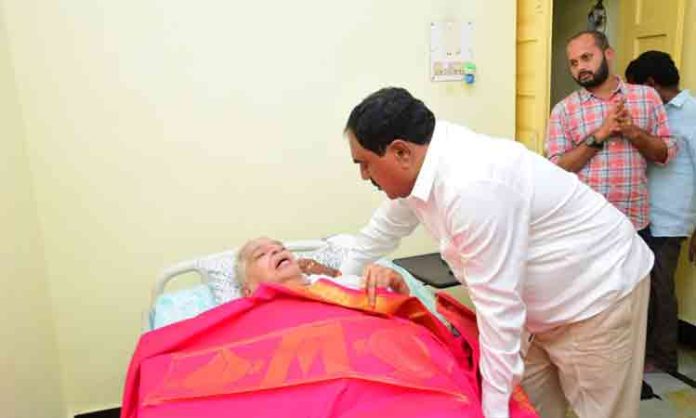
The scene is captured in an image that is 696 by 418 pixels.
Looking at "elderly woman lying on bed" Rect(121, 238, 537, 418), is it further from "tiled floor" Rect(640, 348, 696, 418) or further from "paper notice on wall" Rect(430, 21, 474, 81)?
"tiled floor" Rect(640, 348, 696, 418)

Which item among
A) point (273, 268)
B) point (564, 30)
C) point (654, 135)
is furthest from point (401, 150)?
point (564, 30)

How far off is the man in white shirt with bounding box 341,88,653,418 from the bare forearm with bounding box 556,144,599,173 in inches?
Result: 40.4

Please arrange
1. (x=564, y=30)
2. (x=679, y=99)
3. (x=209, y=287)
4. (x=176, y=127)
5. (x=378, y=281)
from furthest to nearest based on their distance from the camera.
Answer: (x=564, y=30), (x=679, y=99), (x=176, y=127), (x=209, y=287), (x=378, y=281)

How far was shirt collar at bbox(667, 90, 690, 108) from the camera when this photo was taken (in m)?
2.66

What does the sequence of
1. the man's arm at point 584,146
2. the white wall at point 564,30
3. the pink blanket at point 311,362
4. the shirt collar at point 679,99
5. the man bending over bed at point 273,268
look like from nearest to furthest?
the pink blanket at point 311,362 < the man bending over bed at point 273,268 < the man's arm at point 584,146 < the shirt collar at point 679,99 < the white wall at point 564,30

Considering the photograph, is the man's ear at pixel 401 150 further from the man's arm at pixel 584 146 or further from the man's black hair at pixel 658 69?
the man's black hair at pixel 658 69

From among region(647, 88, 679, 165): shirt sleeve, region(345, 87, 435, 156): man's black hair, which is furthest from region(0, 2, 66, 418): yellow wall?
region(647, 88, 679, 165): shirt sleeve

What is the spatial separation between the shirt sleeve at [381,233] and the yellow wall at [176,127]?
2.56ft

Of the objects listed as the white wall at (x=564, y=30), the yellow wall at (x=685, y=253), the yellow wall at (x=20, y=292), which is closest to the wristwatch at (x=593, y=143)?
the yellow wall at (x=685, y=253)

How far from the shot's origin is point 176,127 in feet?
7.56

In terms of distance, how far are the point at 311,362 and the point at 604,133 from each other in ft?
5.52

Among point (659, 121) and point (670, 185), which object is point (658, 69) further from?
point (670, 185)

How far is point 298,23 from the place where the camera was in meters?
2.38

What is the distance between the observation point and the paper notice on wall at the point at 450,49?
258 cm
